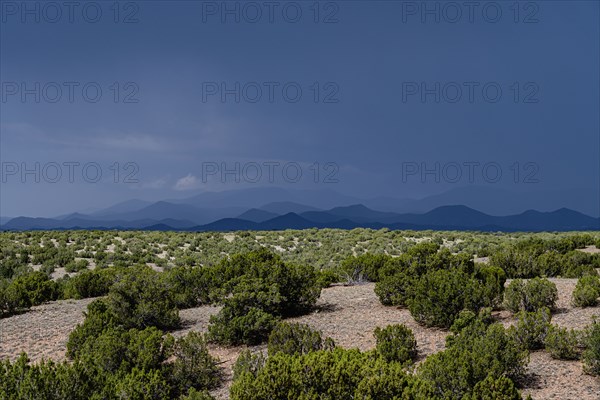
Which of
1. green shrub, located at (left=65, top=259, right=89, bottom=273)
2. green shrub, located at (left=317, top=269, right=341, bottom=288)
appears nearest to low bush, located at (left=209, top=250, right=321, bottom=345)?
green shrub, located at (left=317, top=269, right=341, bottom=288)

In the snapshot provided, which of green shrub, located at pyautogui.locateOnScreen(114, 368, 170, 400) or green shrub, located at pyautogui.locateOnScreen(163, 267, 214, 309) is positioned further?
green shrub, located at pyautogui.locateOnScreen(163, 267, 214, 309)

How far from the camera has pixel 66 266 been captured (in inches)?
1068

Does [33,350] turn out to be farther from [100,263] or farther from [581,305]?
[100,263]

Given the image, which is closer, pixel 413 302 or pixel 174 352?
pixel 174 352

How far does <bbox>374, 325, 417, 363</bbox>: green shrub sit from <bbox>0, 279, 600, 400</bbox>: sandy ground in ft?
1.46

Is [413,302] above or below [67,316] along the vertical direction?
above

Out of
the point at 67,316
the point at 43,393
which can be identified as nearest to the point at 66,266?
the point at 67,316

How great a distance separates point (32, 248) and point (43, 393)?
97.2 feet

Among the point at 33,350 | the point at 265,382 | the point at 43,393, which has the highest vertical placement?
the point at 265,382

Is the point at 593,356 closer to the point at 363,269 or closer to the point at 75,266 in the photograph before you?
the point at 363,269

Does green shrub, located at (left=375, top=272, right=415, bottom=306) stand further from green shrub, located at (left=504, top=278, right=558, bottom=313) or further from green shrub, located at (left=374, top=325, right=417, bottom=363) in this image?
green shrub, located at (left=374, top=325, right=417, bottom=363)

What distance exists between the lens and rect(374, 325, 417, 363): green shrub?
8.70 meters

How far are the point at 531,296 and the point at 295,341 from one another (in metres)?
6.56

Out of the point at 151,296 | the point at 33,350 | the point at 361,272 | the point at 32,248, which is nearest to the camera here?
the point at 33,350
